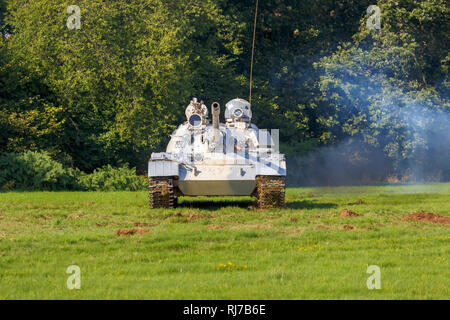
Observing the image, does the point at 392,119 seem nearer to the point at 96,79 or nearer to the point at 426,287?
the point at 96,79

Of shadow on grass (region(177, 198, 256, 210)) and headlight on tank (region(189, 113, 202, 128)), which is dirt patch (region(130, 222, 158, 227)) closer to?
shadow on grass (region(177, 198, 256, 210))

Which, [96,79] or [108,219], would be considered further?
[96,79]

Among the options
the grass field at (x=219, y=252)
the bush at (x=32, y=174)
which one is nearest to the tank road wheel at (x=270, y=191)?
the grass field at (x=219, y=252)

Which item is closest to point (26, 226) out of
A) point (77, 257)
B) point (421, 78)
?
point (77, 257)

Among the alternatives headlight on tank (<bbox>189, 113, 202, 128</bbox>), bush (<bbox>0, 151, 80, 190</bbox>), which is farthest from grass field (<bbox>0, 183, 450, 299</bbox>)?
bush (<bbox>0, 151, 80, 190</bbox>)

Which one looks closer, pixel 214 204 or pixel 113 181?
pixel 214 204

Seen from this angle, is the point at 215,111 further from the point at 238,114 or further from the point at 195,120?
the point at 238,114

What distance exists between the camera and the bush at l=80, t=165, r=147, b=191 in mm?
27141

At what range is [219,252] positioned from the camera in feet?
39.0

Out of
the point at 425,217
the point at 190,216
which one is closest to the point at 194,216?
the point at 190,216

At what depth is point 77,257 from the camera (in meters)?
11.4

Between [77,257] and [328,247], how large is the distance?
381 cm

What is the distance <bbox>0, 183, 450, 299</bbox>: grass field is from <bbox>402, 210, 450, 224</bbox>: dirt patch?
212 mm

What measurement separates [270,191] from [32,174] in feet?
33.4
